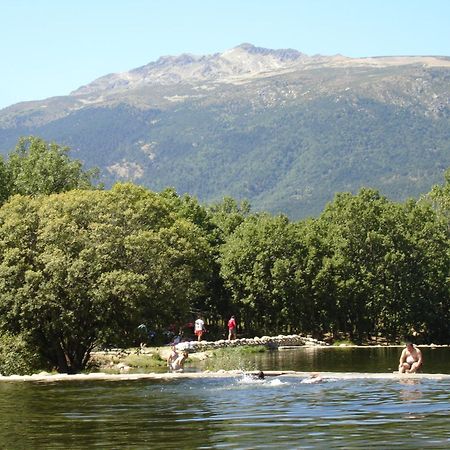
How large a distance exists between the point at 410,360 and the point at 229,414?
45.9ft

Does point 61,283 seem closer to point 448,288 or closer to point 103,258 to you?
point 103,258

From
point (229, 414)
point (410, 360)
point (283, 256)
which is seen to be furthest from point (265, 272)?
point (229, 414)

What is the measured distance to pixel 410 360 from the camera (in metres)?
39.4

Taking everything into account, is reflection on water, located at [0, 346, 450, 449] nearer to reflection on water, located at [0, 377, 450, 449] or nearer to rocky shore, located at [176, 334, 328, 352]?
reflection on water, located at [0, 377, 450, 449]

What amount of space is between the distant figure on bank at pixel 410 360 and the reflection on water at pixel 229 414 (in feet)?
7.61

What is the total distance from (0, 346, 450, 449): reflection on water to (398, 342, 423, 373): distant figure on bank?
2321mm

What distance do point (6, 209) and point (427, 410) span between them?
33.0m

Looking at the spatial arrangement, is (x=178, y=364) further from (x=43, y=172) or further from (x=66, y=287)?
(x=43, y=172)

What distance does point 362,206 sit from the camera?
301 feet

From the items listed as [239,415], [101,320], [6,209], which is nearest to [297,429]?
[239,415]

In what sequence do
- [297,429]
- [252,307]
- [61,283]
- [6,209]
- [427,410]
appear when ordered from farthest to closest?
[252,307]
[6,209]
[61,283]
[427,410]
[297,429]

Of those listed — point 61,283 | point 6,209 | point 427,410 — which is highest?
point 6,209

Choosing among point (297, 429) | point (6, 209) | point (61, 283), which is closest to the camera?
point (297, 429)

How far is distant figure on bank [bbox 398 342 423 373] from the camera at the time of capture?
38781 mm
